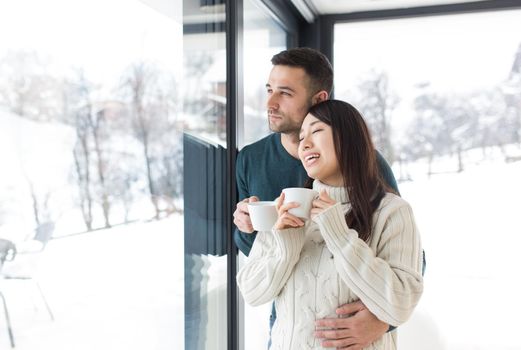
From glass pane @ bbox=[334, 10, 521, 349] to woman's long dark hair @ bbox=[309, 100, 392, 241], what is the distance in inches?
73.1

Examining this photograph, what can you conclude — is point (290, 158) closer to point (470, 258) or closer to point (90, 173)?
point (90, 173)

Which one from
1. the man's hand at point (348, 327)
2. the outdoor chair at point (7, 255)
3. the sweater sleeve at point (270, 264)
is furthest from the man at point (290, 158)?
the outdoor chair at point (7, 255)

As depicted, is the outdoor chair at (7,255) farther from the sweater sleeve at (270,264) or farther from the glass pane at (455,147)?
the glass pane at (455,147)

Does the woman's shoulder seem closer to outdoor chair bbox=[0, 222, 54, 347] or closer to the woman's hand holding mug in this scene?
the woman's hand holding mug

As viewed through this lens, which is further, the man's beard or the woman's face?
the man's beard

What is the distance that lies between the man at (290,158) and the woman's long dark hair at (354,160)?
0.58ft

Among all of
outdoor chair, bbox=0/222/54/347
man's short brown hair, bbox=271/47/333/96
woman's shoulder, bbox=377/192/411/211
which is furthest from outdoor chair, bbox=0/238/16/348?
man's short brown hair, bbox=271/47/333/96

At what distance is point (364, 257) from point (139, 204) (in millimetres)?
596

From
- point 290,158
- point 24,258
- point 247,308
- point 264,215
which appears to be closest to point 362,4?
point 290,158

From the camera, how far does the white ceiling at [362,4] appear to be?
2.66m

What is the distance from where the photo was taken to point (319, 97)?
1330 mm

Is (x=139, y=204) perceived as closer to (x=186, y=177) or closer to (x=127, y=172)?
(x=127, y=172)

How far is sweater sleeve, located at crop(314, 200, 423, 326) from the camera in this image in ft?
3.07

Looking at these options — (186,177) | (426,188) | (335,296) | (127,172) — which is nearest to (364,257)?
(335,296)
